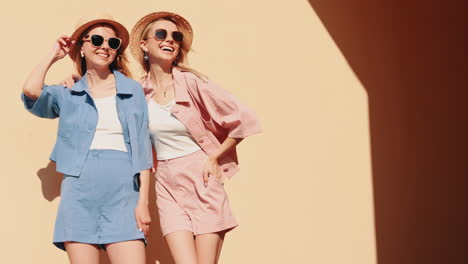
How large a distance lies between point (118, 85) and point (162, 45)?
1.20 feet

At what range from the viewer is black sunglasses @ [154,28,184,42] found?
15.0 ft

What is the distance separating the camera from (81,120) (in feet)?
14.1

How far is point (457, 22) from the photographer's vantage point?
19.9 ft

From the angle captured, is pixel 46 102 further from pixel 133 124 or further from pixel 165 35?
pixel 165 35

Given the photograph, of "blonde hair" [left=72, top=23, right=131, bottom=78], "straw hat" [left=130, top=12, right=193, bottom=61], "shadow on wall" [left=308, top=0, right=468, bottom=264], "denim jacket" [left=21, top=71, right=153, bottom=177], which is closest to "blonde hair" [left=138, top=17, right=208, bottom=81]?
"straw hat" [left=130, top=12, right=193, bottom=61]

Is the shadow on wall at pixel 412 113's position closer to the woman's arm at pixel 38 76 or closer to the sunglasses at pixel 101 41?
the sunglasses at pixel 101 41

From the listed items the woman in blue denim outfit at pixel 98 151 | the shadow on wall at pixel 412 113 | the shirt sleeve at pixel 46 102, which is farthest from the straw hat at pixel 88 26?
the shadow on wall at pixel 412 113

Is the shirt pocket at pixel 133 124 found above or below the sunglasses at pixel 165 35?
below

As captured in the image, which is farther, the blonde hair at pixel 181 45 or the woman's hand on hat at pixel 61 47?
the blonde hair at pixel 181 45

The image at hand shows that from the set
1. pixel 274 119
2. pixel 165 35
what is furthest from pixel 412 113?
pixel 165 35

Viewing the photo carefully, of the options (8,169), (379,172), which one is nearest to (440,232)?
(379,172)

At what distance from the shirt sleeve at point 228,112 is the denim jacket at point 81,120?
0.36 m

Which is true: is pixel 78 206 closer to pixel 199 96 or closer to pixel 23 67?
pixel 199 96

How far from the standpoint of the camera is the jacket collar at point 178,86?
4.46 meters
